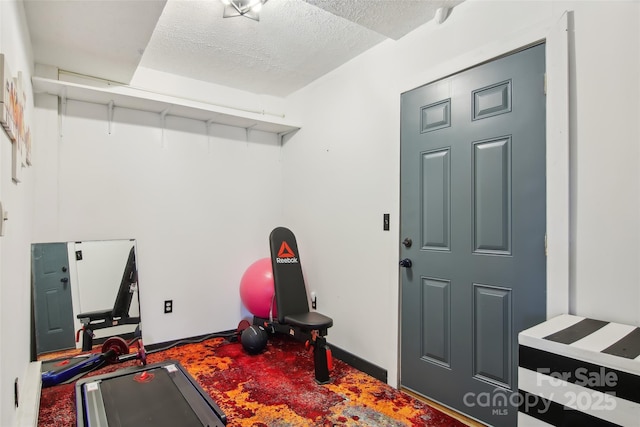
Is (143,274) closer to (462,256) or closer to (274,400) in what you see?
(274,400)

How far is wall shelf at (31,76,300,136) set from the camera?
2576 mm

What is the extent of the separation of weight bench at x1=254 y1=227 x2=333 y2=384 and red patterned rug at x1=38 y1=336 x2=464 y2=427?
0.63ft

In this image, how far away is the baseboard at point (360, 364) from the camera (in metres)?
2.56

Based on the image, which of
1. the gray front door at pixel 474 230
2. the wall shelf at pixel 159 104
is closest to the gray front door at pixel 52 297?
the wall shelf at pixel 159 104

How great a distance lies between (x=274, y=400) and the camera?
2250 mm

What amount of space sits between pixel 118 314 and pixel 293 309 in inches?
57.9

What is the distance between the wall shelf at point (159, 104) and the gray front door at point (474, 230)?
1588 millimetres

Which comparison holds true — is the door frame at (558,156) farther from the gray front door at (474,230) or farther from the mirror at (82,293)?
the mirror at (82,293)

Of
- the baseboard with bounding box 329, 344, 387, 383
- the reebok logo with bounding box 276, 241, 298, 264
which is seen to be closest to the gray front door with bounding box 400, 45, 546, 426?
the baseboard with bounding box 329, 344, 387, 383

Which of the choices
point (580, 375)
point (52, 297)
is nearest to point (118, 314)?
point (52, 297)

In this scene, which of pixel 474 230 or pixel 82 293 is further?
pixel 82 293

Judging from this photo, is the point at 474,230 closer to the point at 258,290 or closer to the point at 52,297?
the point at 258,290

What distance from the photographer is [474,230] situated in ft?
6.66

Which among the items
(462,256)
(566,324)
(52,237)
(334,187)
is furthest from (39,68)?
(566,324)
